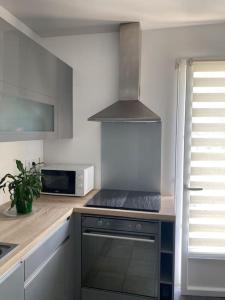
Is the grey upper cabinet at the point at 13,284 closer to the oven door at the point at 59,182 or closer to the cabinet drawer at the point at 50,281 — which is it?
the cabinet drawer at the point at 50,281

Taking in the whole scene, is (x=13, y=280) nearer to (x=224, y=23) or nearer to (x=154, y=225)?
(x=154, y=225)

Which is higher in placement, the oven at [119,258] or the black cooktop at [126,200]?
the black cooktop at [126,200]

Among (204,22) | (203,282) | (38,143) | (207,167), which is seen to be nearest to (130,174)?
(207,167)

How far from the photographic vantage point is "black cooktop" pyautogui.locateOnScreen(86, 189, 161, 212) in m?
2.02

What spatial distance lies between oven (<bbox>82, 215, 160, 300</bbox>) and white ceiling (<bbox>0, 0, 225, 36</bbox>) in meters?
1.56

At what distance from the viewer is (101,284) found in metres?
2.06

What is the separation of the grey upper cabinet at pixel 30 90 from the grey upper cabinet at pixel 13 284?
0.72 metres

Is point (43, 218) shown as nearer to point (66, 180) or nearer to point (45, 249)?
point (45, 249)

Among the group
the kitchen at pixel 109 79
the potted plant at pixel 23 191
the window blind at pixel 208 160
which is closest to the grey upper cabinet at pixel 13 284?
the potted plant at pixel 23 191

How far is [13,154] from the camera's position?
218 centimetres

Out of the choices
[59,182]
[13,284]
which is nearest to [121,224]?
[59,182]

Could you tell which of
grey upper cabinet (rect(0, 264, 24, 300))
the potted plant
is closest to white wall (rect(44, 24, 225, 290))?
the potted plant

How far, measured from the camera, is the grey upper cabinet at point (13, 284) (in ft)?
3.83

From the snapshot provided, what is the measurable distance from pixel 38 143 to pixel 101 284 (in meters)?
1.41
